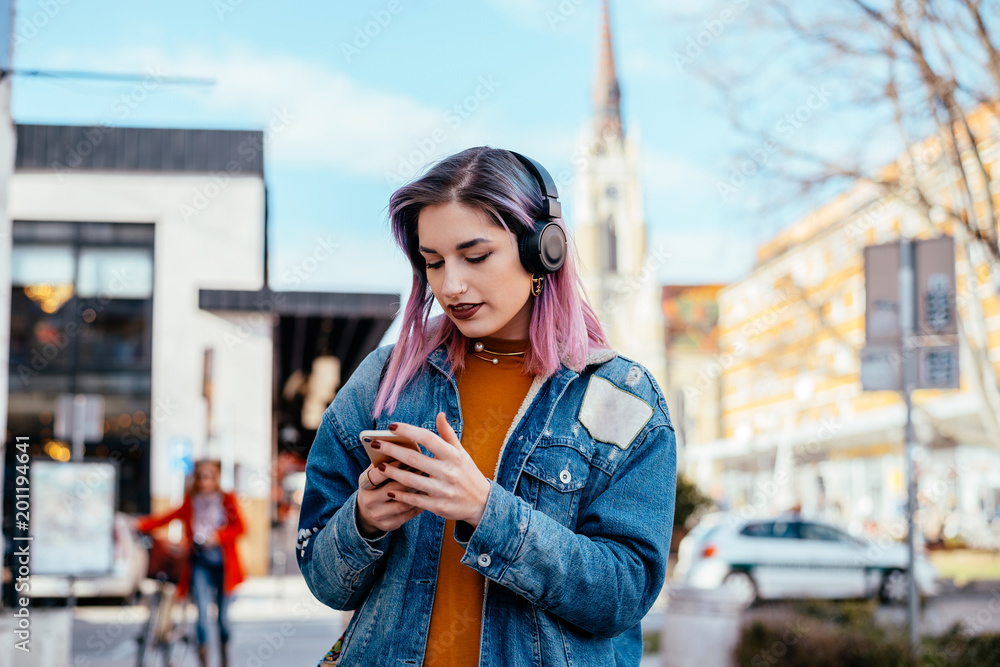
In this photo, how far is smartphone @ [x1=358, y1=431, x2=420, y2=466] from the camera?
5.02ft

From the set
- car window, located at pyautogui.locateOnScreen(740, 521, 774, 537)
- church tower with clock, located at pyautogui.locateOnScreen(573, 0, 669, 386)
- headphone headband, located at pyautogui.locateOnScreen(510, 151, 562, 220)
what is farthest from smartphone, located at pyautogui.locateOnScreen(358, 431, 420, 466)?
church tower with clock, located at pyautogui.locateOnScreen(573, 0, 669, 386)

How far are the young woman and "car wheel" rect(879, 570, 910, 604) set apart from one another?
15914mm

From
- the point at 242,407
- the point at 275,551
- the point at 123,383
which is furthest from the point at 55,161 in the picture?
the point at 275,551

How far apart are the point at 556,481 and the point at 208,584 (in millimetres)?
7352

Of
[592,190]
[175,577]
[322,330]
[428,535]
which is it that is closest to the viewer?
[428,535]

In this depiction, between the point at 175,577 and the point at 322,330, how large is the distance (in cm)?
972

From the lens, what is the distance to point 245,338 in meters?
19.2

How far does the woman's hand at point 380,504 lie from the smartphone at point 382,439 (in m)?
0.03

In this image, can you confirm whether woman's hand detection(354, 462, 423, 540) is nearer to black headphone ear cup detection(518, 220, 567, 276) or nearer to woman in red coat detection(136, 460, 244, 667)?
black headphone ear cup detection(518, 220, 567, 276)

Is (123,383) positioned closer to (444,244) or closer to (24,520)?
(24,520)

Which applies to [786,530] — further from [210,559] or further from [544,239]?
[544,239]

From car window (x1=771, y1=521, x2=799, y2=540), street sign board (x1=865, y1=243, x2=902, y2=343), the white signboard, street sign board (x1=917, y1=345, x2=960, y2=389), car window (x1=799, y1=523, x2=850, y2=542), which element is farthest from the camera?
car window (x1=799, y1=523, x2=850, y2=542)

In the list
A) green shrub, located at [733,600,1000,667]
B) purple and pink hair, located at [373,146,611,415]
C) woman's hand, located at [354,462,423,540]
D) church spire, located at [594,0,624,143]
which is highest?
church spire, located at [594,0,624,143]

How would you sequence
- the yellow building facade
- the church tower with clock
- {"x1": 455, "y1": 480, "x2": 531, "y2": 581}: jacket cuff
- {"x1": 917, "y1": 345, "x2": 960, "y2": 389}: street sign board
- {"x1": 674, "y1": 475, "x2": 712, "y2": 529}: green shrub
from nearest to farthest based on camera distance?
{"x1": 455, "y1": 480, "x2": 531, "y2": 581}: jacket cuff, {"x1": 917, "y1": 345, "x2": 960, "y2": 389}: street sign board, the yellow building facade, {"x1": 674, "y1": 475, "x2": 712, "y2": 529}: green shrub, the church tower with clock
